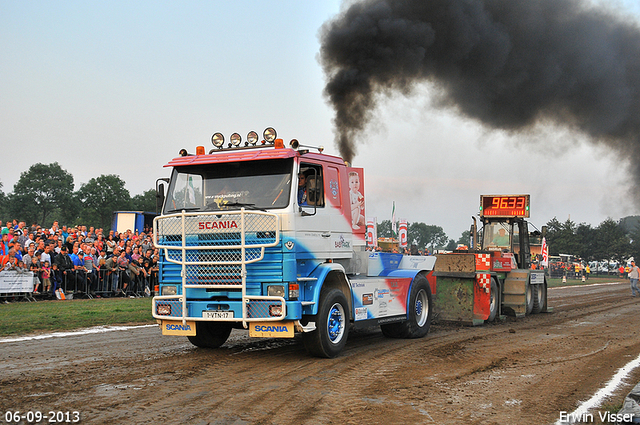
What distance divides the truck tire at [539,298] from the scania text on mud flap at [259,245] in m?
9.19

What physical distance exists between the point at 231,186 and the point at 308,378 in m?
3.14

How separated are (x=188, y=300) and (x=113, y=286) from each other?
41.2ft

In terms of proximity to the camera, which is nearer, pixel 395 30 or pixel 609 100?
pixel 395 30

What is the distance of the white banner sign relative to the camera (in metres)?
16.6

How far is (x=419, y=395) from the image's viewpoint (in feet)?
21.9

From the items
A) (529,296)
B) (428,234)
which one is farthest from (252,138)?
(428,234)

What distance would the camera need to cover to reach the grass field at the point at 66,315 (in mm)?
12117

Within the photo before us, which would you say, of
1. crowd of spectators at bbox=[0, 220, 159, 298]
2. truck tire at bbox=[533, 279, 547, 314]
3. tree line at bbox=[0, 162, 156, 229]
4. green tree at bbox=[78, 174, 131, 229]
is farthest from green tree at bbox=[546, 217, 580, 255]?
crowd of spectators at bbox=[0, 220, 159, 298]

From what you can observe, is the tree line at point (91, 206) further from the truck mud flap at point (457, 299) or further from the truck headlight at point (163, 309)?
the truck headlight at point (163, 309)

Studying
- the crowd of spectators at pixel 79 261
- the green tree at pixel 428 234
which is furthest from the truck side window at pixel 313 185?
the green tree at pixel 428 234

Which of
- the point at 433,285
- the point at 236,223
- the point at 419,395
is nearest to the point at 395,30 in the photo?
the point at 433,285

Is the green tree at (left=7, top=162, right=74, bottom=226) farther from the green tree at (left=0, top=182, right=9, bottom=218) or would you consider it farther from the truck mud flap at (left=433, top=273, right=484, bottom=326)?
the truck mud flap at (left=433, top=273, right=484, bottom=326)

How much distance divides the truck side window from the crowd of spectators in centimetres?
1067

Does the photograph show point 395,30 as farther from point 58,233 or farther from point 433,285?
point 58,233
